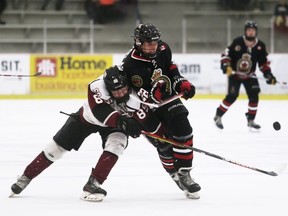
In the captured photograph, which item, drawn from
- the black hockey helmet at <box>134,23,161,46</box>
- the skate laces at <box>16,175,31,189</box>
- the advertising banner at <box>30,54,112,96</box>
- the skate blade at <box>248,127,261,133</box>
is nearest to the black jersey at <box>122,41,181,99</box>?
the black hockey helmet at <box>134,23,161,46</box>

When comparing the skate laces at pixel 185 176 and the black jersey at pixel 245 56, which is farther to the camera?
the black jersey at pixel 245 56

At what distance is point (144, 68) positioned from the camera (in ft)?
14.1

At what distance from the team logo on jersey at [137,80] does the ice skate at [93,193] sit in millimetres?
603

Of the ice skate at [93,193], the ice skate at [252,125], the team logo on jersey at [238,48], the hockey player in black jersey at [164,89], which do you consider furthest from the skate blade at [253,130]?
the ice skate at [93,193]

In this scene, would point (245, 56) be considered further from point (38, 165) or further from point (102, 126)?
point (38, 165)

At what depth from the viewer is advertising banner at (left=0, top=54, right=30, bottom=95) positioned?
38.5 feet

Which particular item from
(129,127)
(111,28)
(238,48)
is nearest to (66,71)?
(111,28)

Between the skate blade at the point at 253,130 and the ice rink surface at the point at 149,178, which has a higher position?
the ice rink surface at the point at 149,178

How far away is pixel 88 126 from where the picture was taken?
416 cm

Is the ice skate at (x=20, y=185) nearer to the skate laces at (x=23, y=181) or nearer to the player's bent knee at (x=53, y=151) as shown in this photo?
the skate laces at (x=23, y=181)

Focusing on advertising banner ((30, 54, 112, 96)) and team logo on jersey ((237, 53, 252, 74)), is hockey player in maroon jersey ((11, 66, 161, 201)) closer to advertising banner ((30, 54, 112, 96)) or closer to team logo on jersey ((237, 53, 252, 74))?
team logo on jersey ((237, 53, 252, 74))

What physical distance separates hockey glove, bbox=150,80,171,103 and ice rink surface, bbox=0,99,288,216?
1.80 ft

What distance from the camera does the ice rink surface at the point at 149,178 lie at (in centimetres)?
392

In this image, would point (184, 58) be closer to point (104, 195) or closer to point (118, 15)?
point (118, 15)
